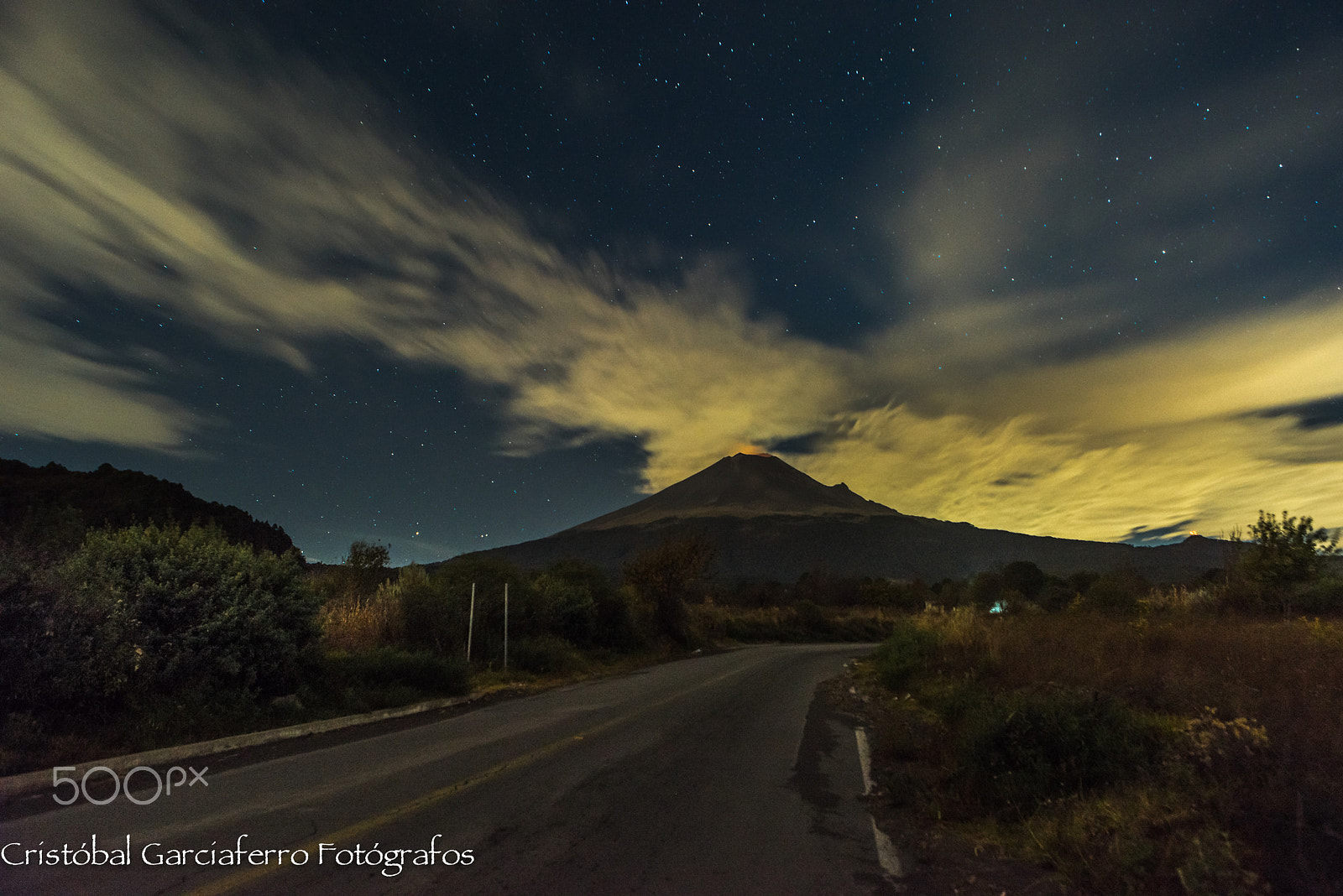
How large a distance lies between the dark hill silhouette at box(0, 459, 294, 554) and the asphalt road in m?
27.4

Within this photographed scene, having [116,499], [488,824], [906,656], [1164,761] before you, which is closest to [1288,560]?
[906,656]

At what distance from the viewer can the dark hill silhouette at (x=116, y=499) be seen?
105 feet

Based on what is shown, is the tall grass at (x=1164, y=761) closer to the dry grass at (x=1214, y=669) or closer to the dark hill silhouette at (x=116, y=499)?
the dry grass at (x=1214, y=669)

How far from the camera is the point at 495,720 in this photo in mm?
10516

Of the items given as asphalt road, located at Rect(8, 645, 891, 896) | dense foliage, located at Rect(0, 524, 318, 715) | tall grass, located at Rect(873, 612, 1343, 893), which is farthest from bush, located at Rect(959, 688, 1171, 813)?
dense foliage, located at Rect(0, 524, 318, 715)

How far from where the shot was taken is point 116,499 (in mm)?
35094

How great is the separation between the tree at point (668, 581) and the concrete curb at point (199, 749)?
2176cm

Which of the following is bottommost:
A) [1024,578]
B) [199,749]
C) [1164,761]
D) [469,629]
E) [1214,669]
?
[199,749]

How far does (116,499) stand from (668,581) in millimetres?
29500

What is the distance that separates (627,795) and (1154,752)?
4652 mm

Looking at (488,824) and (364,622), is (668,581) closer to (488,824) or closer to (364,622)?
(364,622)

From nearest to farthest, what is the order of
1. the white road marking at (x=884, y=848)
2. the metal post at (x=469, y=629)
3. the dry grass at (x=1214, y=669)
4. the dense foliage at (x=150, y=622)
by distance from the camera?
the white road marking at (x=884, y=848) < the dry grass at (x=1214, y=669) < the dense foliage at (x=150, y=622) < the metal post at (x=469, y=629)

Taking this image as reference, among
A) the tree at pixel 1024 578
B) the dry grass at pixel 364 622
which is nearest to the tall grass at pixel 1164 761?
the dry grass at pixel 364 622

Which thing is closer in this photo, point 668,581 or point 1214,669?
point 1214,669
